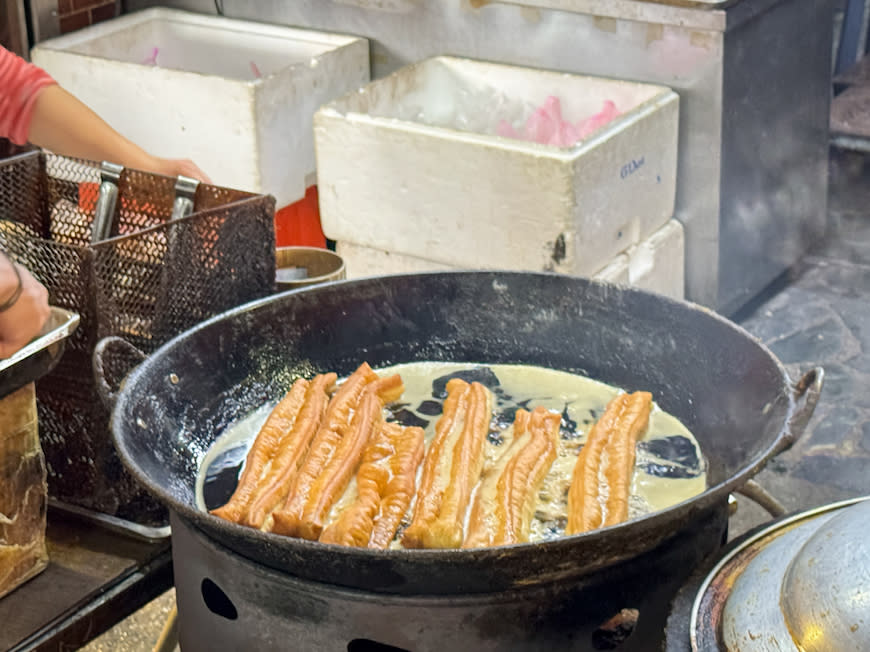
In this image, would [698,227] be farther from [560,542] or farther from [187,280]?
[560,542]

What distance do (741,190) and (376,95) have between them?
156cm

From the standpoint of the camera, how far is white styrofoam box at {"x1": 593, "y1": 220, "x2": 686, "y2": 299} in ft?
13.6

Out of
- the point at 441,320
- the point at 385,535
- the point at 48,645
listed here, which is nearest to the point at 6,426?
the point at 48,645

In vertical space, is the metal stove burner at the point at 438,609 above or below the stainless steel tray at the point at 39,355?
below

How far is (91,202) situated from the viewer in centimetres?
272

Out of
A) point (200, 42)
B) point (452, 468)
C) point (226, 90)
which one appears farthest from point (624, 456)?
point (200, 42)

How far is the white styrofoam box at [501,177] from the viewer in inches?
151

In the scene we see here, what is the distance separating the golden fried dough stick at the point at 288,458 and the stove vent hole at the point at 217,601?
0.14 meters

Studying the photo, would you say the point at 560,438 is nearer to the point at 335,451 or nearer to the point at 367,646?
the point at 335,451

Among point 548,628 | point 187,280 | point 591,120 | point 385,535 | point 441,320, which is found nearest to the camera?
point 548,628

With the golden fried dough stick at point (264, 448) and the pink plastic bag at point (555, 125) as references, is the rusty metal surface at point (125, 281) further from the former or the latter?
the pink plastic bag at point (555, 125)

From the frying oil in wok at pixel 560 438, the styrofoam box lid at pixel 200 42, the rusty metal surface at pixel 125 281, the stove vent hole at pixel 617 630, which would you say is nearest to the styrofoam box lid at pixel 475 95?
the styrofoam box lid at pixel 200 42

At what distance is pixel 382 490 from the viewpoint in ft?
6.70

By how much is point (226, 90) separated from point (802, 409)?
9.78 ft
